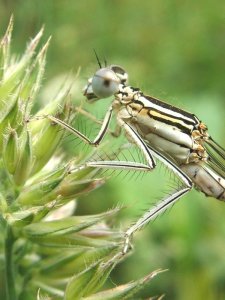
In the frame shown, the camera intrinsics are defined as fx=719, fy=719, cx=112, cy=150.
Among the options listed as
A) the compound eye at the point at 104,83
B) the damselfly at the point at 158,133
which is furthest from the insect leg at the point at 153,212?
the compound eye at the point at 104,83

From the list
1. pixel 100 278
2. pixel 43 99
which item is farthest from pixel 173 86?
pixel 100 278

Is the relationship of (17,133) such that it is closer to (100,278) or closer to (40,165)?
(40,165)

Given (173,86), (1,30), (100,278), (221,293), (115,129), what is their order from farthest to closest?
(173,86) → (1,30) → (221,293) → (115,129) → (100,278)

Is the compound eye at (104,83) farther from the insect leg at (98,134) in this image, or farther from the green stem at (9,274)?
the green stem at (9,274)

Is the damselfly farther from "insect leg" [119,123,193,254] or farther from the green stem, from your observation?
the green stem

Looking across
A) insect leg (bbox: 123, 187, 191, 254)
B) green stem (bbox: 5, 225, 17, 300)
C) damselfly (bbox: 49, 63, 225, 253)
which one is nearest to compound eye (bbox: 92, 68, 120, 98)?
damselfly (bbox: 49, 63, 225, 253)

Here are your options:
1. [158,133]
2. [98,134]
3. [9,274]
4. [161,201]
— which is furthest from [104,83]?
[9,274]
